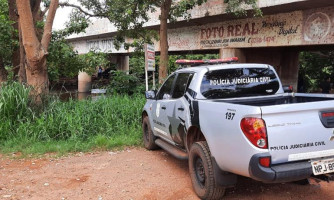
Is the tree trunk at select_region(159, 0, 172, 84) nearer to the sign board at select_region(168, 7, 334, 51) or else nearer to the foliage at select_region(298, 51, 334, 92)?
the sign board at select_region(168, 7, 334, 51)

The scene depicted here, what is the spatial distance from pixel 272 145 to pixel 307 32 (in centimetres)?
766

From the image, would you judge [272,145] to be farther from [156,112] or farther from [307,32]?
[307,32]

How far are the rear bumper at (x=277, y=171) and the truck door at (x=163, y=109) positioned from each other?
220cm

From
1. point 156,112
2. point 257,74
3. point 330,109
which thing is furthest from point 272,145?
point 156,112

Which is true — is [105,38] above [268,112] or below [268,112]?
above

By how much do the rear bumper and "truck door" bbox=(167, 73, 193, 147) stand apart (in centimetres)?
143

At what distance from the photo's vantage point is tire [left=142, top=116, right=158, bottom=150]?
6.43 m

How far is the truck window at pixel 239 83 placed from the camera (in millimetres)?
4551

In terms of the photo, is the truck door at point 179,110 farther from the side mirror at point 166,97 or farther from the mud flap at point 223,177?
the mud flap at point 223,177

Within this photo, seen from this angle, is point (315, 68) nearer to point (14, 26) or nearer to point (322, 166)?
point (14, 26)

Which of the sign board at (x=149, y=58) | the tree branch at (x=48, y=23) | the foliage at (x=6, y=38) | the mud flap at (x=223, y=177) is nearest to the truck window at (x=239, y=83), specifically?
the mud flap at (x=223, y=177)

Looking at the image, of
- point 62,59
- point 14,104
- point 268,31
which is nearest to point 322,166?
point 14,104

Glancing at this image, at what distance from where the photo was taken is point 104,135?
7.40m

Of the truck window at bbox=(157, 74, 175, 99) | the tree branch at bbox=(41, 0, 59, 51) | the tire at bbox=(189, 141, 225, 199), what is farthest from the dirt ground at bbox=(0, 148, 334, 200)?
the tree branch at bbox=(41, 0, 59, 51)
